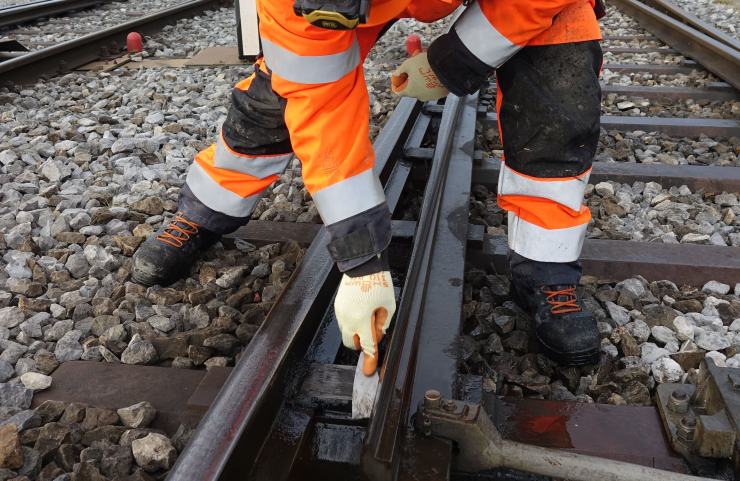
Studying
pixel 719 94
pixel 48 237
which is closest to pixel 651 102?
pixel 719 94

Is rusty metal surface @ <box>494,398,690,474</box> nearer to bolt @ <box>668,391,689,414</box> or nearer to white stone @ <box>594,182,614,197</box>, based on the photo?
bolt @ <box>668,391,689,414</box>

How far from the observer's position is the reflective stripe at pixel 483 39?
6.18ft

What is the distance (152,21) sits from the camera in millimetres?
6773

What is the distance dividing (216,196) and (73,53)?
3868mm

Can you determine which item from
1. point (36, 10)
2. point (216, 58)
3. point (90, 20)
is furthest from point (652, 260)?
point (36, 10)

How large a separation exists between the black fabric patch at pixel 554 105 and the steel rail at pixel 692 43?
3039 millimetres

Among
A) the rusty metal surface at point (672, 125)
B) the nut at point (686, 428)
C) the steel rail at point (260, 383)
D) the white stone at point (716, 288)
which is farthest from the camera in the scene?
the rusty metal surface at point (672, 125)

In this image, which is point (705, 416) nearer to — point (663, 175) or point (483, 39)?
point (483, 39)

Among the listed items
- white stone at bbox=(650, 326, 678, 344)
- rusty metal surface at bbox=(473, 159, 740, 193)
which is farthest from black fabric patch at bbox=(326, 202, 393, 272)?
rusty metal surface at bbox=(473, 159, 740, 193)

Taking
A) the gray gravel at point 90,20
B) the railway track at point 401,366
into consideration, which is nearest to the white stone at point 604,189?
the railway track at point 401,366

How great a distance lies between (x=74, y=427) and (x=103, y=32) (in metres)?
5.15

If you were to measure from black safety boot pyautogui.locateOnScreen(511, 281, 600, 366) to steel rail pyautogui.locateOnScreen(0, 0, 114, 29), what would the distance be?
281 inches

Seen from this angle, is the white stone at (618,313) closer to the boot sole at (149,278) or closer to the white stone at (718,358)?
the white stone at (718,358)

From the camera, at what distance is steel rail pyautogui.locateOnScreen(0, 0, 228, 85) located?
4727mm
